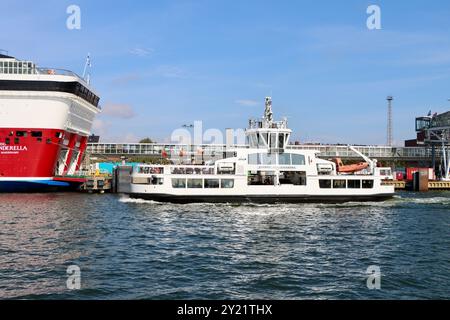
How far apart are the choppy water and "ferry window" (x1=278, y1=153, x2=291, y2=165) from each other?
27.7ft

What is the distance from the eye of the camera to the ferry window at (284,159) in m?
45.0

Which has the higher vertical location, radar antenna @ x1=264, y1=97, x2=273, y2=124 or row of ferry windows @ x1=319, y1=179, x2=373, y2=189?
radar antenna @ x1=264, y1=97, x2=273, y2=124

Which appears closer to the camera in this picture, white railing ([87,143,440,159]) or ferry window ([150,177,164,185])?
ferry window ([150,177,164,185])

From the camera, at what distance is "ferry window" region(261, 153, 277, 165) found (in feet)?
147

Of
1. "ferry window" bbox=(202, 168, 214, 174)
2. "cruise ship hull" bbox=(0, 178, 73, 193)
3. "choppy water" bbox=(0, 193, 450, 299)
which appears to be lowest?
"choppy water" bbox=(0, 193, 450, 299)

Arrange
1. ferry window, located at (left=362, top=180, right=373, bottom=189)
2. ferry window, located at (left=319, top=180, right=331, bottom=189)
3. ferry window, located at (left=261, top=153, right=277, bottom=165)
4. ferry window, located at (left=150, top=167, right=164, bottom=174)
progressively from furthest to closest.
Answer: ferry window, located at (left=362, top=180, right=373, bottom=189) < ferry window, located at (left=261, top=153, right=277, bottom=165) < ferry window, located at (left=319, top=180, right=331, bottom=189) < ferry window, located at (left=150, top=167, right=164, bottom=174)

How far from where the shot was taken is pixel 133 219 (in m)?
32.8

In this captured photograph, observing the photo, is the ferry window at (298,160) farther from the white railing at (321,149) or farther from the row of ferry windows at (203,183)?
the white railing at (321,149)

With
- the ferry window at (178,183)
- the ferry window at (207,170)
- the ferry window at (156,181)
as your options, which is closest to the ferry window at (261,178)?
the ferry window at (207,170)

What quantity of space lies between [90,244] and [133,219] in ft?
31.8

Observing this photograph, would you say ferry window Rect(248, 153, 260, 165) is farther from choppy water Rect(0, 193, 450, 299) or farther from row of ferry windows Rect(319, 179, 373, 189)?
choppy water Rect(0, 193, 450, 299)

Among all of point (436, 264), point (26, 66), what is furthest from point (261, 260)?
point (26, 66)

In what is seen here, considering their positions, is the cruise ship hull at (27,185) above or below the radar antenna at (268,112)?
below

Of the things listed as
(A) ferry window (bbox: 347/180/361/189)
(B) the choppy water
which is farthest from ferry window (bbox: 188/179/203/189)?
(A) ferry window (bbox: 347/180/361/189)
